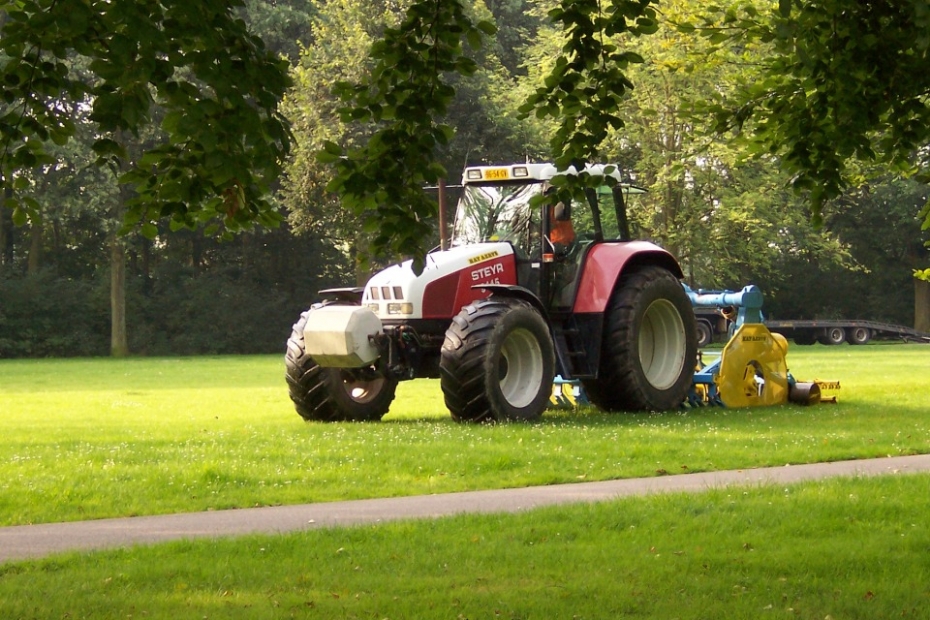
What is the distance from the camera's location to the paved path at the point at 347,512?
331 inches

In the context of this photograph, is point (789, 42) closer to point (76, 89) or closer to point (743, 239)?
point (76, 89)

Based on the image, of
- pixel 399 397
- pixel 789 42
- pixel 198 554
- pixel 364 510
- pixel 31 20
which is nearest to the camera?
pixel 31 20

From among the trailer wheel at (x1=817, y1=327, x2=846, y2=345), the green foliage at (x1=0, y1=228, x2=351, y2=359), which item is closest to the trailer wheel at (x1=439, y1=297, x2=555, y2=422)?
the green foliage at (x1=0, y1=228, x2=351, y2=359)

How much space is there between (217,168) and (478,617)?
86.7 inches

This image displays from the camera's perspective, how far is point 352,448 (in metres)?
13.1

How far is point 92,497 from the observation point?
10062 millimetres

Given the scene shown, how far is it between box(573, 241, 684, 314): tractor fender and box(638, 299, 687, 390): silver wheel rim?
0.71 m

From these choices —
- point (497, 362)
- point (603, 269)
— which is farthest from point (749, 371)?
point (497, 362)

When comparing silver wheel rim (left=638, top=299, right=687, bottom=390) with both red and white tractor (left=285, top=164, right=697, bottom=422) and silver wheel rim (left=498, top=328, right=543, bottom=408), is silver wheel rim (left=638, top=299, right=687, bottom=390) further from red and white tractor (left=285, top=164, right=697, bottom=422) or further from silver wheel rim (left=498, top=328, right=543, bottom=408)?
silver wheel rim (left=498, top=328, right=543, bottom=408)

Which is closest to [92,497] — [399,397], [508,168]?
[508,168]

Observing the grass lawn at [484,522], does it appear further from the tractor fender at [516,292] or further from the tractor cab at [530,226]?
the tractor cab at [530,226]

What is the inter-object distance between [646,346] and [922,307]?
4678 cm

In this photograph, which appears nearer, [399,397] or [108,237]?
[399,397]

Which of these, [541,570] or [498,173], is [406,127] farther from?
[498,173]
